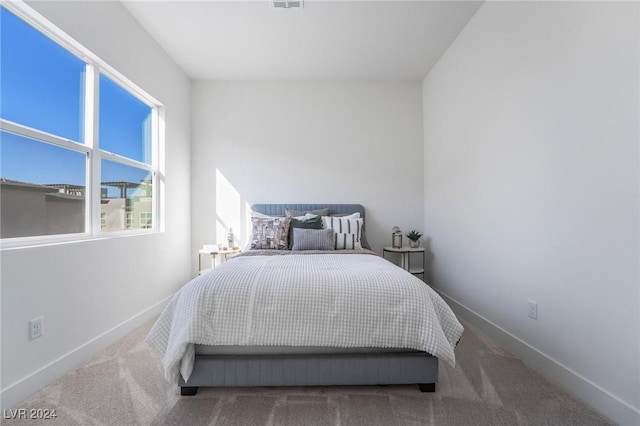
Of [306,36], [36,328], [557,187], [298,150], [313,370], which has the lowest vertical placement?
[313,370]

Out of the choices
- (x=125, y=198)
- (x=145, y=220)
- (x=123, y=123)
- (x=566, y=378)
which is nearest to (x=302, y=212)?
(x=145, y=220)

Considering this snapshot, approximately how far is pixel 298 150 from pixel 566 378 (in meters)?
3.19

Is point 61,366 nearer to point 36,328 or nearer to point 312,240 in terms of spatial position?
point 36,328

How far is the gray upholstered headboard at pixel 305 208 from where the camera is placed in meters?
3.53

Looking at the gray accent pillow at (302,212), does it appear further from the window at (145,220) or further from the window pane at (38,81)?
the window pane at (38,81)

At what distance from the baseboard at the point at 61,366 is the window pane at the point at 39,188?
Answer: 803 millimetres

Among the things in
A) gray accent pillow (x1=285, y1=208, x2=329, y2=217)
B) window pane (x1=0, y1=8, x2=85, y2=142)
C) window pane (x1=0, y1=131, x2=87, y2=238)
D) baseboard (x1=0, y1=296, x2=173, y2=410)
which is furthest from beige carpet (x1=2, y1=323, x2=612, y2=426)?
gray accent pillow (x1=285, y1=208, x2=329, y2=217)

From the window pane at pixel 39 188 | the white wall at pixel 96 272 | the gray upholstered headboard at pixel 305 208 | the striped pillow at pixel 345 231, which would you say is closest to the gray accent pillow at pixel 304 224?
the striped pillow at pixel 345 231

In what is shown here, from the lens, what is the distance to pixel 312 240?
285cm

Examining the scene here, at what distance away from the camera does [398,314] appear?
58.4 inches

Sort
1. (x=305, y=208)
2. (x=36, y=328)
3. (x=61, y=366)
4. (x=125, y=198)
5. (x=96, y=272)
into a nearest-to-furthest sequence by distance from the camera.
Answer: (x=36, y=328) < (x=61, y=366) < (x=96, y=272) < (x=125, y=198) < (x=305, y=208)

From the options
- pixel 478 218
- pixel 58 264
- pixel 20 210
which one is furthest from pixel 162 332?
pixel 478 218

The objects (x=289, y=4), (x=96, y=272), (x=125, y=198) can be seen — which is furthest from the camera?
(x=125, y=198)

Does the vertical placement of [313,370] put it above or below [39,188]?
below
